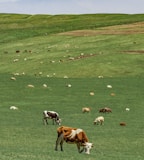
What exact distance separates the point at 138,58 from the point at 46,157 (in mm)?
35703

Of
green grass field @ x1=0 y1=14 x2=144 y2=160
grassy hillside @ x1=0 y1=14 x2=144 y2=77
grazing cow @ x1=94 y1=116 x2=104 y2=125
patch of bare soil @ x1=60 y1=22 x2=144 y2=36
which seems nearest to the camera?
green grass field @ x1=0 y1=14 x2=144 y2=160

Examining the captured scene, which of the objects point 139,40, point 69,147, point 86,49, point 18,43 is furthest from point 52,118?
point 18,43

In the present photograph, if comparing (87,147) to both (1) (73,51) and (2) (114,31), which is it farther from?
(2) (114,31)

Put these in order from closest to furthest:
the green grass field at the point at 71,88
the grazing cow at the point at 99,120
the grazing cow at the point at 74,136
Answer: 1. the grazing cow at the point at 74,136
2. the green grass field at the point at 71,88
3. the grazing cow at the point at 99,120

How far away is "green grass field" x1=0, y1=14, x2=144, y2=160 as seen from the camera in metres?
19.5

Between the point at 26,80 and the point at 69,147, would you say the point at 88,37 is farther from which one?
the point at 69,147

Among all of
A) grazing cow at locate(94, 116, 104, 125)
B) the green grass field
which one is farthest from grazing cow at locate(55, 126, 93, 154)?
grazing cow at locate(94, 116, 104, 125)

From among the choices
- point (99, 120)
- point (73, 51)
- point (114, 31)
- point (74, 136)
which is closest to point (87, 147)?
point (74, 136)

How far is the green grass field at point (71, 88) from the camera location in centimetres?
1950

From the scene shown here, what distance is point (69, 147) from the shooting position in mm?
19250

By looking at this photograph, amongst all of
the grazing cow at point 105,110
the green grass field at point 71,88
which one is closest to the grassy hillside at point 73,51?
the green grass field at point 71,88

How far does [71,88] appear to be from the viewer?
1481 inches

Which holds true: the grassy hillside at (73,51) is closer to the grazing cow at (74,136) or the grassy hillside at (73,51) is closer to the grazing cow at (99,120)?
the grazing cow at (99,120)

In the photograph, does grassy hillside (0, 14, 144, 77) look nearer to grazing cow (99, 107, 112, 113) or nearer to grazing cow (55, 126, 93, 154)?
grazing cow (99, 107, 112, 113)
